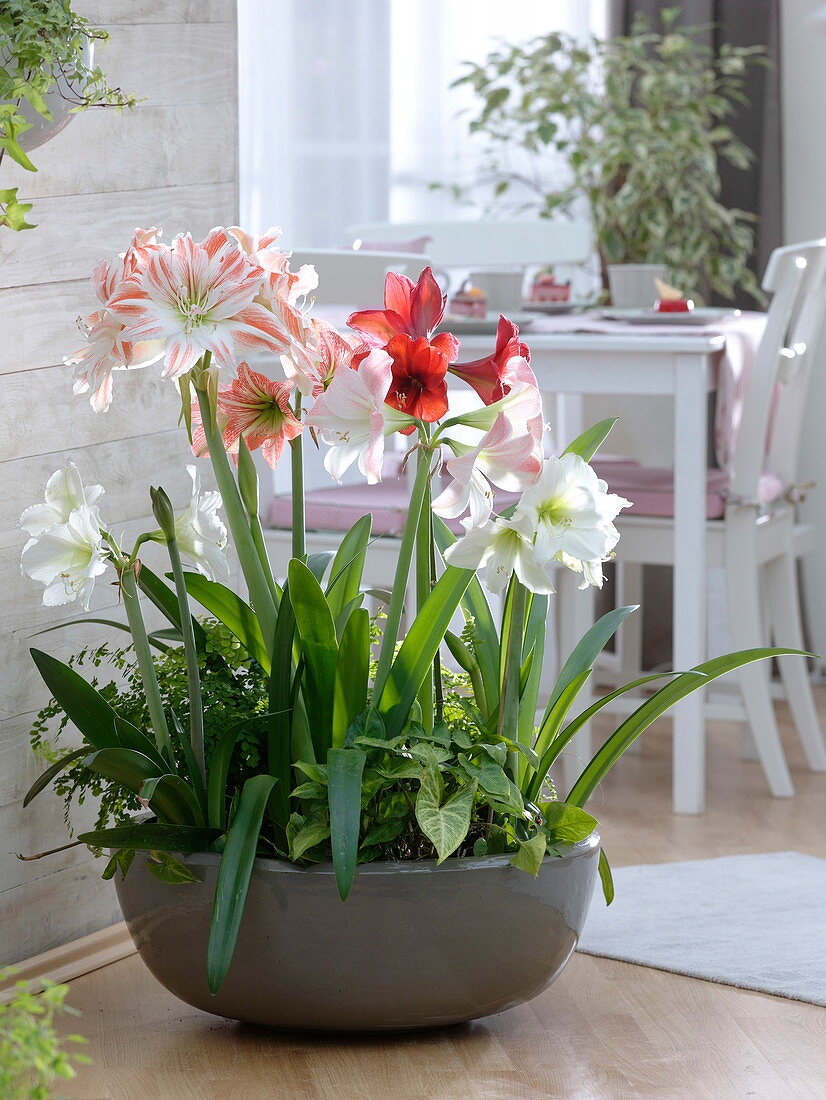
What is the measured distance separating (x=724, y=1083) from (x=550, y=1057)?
0.17 meters

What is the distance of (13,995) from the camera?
1666 mm

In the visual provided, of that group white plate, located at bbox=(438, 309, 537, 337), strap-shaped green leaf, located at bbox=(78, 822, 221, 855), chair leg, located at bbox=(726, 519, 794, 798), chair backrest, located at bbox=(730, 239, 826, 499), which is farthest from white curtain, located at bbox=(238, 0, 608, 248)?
strap-shaped green leaf, located at bbox=(78, 822, 221, 855)

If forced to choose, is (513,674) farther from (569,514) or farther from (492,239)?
(492,239)

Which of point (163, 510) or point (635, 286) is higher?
point (635, 286)

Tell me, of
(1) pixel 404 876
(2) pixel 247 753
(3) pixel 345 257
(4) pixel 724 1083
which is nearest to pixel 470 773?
(1) pixel 404 876

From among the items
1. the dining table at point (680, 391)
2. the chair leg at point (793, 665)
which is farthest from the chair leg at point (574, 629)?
the chair leg at point (793, 665)

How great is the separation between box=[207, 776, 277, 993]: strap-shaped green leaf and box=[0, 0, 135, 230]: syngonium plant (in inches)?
22.7

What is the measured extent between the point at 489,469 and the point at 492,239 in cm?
231

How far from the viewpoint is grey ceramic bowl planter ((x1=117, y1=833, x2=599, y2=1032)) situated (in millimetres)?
1484

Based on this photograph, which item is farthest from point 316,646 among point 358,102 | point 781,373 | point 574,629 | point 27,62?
point 358,102

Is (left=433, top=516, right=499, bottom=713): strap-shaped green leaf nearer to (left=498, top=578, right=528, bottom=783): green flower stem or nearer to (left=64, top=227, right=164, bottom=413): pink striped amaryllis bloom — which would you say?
(left=498, top=578, right=528, bottom=783): green flower stem


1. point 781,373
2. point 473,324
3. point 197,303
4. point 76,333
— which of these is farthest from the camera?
point 781,373

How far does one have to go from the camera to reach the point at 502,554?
1424 millimetres

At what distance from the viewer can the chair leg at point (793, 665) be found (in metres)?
3.10
